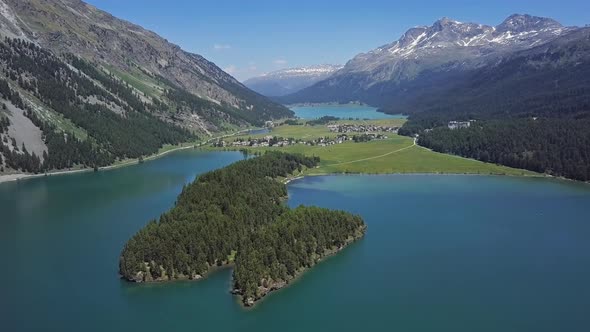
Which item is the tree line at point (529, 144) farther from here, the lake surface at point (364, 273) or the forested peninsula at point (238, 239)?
the forested peninsula at point (238, 239)

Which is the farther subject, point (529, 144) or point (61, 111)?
point (61, 111)

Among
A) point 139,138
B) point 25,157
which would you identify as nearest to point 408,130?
point 139,138

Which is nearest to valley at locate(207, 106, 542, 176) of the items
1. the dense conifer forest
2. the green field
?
the green field

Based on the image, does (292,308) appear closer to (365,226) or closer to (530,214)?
(365,226)

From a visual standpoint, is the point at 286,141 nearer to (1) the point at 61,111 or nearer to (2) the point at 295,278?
(1) the point at 61,111

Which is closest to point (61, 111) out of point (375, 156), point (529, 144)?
point (375, 156)

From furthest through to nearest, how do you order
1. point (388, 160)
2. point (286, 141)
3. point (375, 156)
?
1. point (286, 141)
2. point (375, 156)
3. point (388, 160)

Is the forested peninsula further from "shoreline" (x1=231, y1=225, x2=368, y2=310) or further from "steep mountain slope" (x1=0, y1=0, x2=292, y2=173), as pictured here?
"steep mountain slope" (x1=0, y1=0, x2=292, y2=173)
